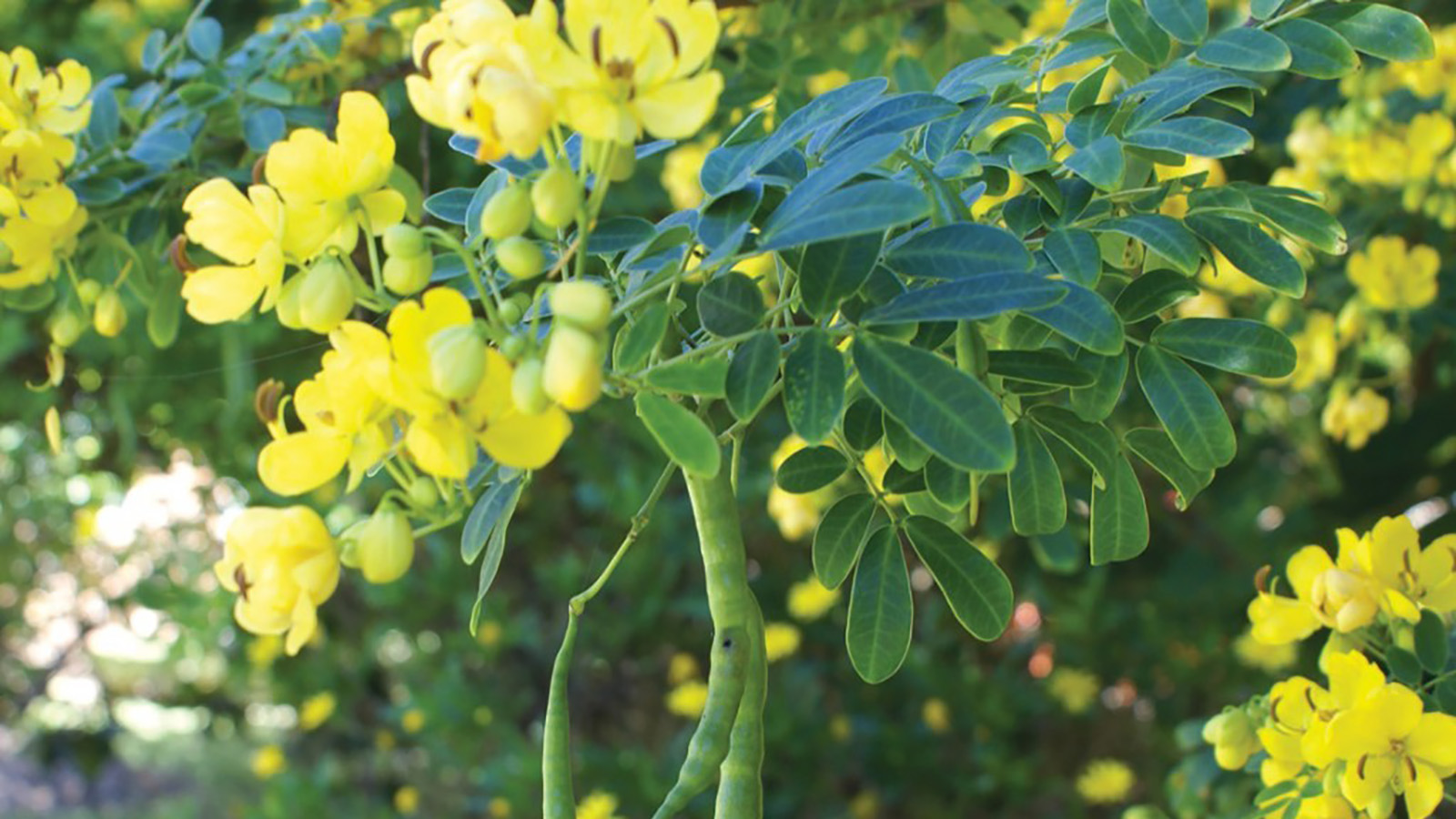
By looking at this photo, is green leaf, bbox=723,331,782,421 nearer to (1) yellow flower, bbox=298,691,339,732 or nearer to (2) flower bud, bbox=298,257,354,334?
(2) flower bud, bbox=298,257,354,334

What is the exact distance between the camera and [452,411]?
496 mm

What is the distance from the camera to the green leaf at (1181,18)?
739mm

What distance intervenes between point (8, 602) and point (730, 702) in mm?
3281

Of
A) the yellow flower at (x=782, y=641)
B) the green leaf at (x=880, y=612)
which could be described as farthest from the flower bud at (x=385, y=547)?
the yellow flower at (x=782, y=641)

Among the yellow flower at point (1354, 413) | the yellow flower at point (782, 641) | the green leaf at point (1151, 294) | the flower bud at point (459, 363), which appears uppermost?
the flower bud at point (459, 363)

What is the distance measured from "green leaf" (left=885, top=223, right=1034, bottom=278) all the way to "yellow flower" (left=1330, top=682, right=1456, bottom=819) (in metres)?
0.32

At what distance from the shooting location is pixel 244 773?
4.18 m

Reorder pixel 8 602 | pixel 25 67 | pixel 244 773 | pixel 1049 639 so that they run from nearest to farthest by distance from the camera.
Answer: pixel 25 67 → pixel 1049 639 → pixel 8 602 → pixel 244 773

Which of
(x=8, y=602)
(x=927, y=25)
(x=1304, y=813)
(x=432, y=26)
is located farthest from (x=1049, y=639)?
(x=8, y=602)

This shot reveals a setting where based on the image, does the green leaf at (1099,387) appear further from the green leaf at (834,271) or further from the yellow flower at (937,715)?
the yellow flower at (937,715)

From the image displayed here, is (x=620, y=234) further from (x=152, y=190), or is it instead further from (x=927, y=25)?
(x=927, y=25)

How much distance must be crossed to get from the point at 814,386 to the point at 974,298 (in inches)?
2.9

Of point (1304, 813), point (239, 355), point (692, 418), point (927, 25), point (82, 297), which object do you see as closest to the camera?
point (692, 418)

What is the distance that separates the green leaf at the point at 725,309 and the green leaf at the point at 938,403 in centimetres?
5
